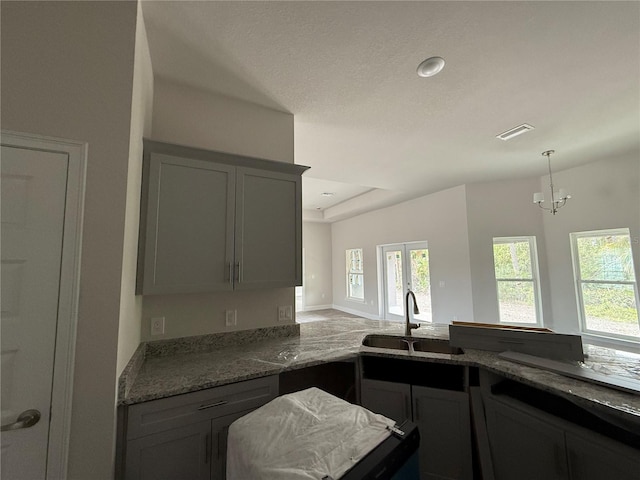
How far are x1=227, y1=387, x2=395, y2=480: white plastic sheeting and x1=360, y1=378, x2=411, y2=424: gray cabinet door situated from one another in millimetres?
747

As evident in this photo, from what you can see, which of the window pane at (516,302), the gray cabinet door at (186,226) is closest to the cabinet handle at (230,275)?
the gray cabinet door at (186,226)

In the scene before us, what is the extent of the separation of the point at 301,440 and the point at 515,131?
3.60 meters

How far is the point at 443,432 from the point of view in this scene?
1.75 meters

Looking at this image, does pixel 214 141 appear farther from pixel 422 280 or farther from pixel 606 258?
pixel 606 258

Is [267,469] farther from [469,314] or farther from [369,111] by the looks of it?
[469,314]

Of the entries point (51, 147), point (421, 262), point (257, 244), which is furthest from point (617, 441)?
point (421, 262)

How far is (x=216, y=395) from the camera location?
146 cm

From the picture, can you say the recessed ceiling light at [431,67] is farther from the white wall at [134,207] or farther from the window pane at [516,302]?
the window pane at [516,302]

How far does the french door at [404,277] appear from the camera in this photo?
5855 mm

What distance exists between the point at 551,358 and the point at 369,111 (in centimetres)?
242

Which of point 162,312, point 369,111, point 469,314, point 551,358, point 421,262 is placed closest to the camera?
point 551,358

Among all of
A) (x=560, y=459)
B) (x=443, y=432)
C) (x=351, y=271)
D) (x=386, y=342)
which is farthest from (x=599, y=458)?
(x=351, y=271)

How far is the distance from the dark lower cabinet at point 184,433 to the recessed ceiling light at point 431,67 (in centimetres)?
249

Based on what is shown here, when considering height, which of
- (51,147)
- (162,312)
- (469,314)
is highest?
(51,147)
